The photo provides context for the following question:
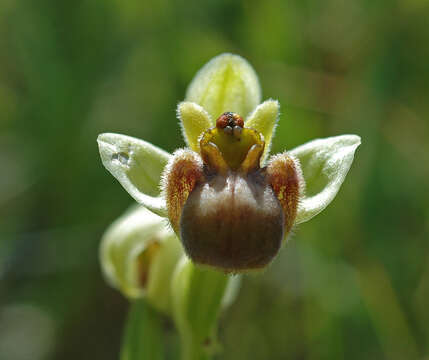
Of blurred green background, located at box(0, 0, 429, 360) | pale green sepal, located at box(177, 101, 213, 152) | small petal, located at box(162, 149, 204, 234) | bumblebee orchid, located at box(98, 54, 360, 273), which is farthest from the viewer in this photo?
blurred green background, located at box(0, 0, 429, 360)

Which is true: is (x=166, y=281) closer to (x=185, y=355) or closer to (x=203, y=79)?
(x=185, y=355)

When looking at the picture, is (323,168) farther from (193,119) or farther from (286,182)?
(193,119)

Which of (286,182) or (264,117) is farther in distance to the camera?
(264,117)

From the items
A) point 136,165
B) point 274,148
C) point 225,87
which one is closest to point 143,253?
point 136,165

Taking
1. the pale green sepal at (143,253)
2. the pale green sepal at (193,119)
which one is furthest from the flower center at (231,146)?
the pale green sepal at (143,253)

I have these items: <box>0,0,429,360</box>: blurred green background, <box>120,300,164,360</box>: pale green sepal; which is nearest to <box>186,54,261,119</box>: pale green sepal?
<box>120,300,164,360</box>: pale green sepal

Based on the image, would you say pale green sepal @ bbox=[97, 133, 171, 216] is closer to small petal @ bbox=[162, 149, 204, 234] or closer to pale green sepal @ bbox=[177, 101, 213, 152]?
small petal @ bbox=[162, 149, 204, 234]
